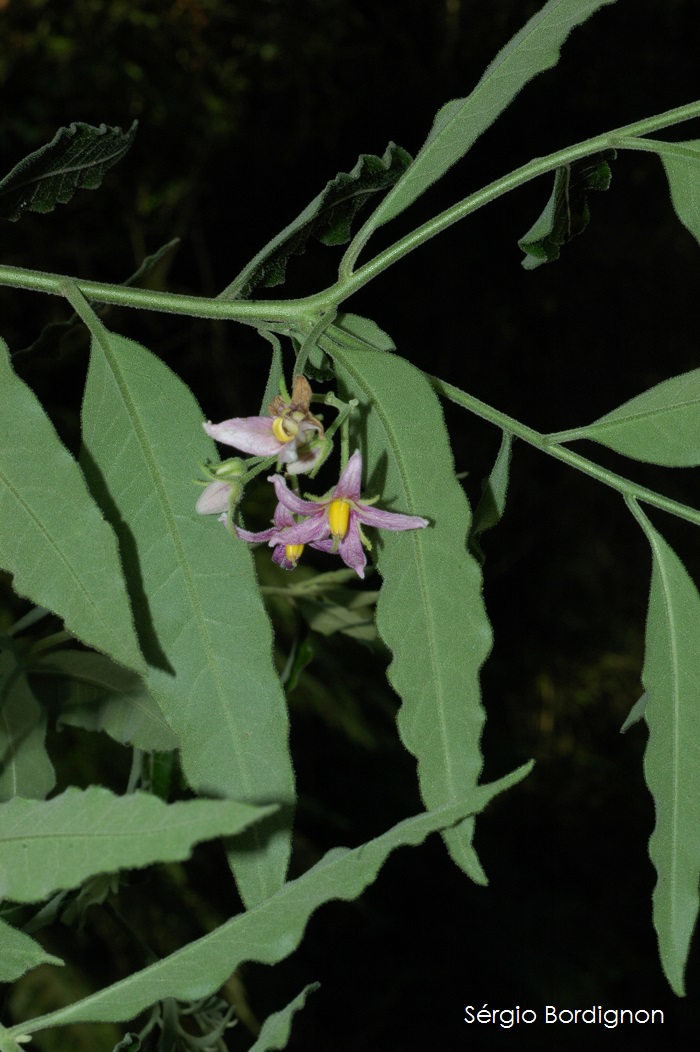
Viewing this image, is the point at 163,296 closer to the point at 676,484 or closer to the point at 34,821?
the point at 34,821

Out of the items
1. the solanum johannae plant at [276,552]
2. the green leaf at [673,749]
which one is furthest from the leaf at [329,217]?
the green leaf at [673,749]

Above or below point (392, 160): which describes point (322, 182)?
below

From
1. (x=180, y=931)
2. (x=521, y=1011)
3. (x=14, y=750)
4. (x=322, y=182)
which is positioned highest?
(x=14, y=750)

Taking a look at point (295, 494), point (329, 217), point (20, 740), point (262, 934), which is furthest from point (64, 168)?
point (262, 934)

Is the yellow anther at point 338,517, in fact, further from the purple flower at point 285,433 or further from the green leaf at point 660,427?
the green leaf at point 660,427

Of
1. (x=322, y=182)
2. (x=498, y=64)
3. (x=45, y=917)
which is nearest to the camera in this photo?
(x=498, y=64)

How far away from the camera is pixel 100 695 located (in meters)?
0.82

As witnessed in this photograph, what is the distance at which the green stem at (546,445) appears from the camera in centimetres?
57

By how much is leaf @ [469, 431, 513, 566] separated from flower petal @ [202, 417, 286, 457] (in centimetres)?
13

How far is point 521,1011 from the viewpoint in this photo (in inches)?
118

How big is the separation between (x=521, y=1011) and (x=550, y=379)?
2054 millimetres

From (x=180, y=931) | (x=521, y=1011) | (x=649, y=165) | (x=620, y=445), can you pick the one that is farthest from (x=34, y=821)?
(x=649, y=165)

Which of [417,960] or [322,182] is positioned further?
[417,960]

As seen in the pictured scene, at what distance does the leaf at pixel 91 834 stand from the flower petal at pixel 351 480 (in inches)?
7.5
